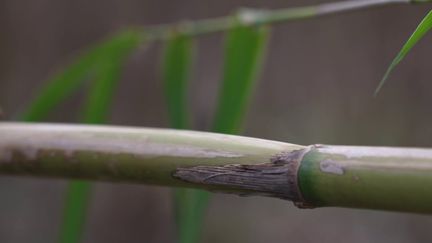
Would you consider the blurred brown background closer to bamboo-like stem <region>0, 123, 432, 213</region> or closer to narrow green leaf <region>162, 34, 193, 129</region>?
narrow green leaf <region>162, 34, 193, 129</region>

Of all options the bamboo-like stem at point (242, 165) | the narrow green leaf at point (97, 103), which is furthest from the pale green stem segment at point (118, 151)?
the narrow green leaf at point (97, 103)

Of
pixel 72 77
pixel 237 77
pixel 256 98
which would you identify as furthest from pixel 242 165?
pixel 256 98

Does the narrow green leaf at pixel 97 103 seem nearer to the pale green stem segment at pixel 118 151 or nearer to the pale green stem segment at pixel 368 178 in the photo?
the pale green stem segment at pixel 118 151

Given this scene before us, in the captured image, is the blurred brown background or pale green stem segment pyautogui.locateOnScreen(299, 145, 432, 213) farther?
the blurred brown background

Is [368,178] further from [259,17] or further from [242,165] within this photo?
[259,17]

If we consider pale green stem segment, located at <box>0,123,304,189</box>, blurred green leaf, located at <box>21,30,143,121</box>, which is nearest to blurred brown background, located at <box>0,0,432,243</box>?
blurred green leaf, located at <box>21,30,143,121</box>

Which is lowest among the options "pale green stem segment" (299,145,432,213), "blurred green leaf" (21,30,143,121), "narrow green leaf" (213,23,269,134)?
"pale green stem segment" (299,145,432,213)
